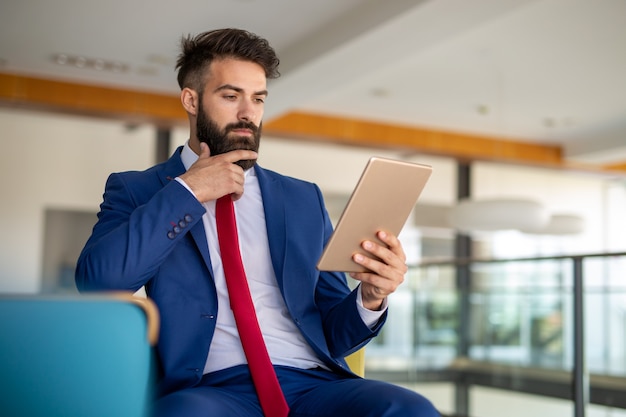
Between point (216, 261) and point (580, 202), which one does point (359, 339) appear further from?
point (580, 202)

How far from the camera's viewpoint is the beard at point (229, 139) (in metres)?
1.75

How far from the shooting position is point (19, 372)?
3.57ft

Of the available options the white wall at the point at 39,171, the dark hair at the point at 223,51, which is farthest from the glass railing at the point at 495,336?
the white wall at the point at 39,171

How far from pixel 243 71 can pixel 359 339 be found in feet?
2.12

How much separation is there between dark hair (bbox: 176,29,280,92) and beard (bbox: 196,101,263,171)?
0.11m

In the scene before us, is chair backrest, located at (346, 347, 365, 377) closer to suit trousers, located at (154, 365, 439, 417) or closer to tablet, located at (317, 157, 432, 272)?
suit trousers, located at (154, 365, 439, 417)

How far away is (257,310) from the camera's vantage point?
1.72 meters

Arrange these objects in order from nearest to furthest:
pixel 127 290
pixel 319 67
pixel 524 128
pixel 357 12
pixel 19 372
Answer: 1. pixel 19 372
2. pixel 127 290
3. pixel 357 12
4. pixel 319 67
5. pixel 524 128

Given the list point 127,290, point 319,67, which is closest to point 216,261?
point 127,290

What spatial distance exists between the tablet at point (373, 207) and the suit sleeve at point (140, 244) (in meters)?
0.28

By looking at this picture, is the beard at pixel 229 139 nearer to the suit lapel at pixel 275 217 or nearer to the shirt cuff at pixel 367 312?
the suit lapel at pixel 275 217

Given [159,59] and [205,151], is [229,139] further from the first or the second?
[159,59]

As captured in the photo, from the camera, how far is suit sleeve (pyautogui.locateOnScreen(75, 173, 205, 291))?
1.48m

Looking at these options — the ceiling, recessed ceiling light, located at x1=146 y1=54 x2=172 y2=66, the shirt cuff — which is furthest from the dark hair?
recessed ceiling light, located at x1=146 y1=54 x2=172 y2=66
